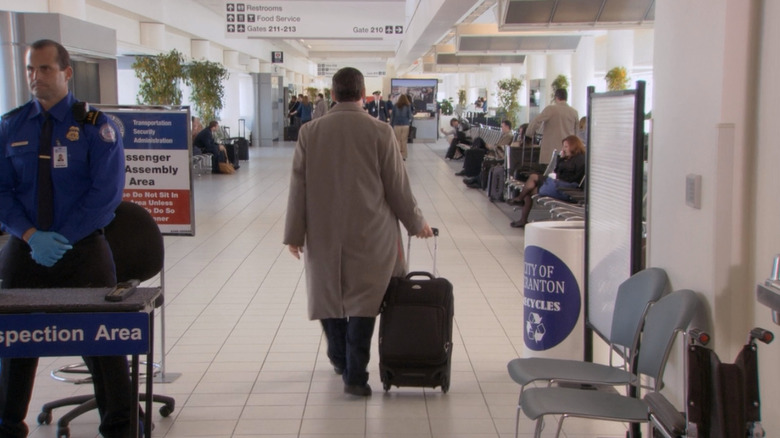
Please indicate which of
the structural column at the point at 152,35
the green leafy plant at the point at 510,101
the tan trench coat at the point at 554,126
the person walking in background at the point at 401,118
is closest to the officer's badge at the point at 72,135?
the tan trench coat at the point at 554,126

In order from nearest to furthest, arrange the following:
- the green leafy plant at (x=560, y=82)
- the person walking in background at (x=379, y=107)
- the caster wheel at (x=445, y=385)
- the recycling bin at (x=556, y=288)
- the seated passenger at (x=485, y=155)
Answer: the caster wheel at (x=445, y=385), the recycling bin at (x=556, y=288), the seated passenger at (x=485, y=155), the person walking in background at (x=379, y=107), the green leafy plant at (x=560, y=82)

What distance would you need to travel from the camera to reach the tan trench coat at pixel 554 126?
1172 cm

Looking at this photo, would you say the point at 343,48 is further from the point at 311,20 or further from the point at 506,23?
the point at 506,23

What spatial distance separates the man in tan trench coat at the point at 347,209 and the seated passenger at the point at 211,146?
42.6ft

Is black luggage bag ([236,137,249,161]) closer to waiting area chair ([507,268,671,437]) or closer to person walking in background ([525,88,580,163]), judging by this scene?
person walking in background ([525,88,580,163])

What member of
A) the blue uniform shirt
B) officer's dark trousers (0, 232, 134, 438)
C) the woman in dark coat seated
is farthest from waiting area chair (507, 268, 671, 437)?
the woman in dark coat seated

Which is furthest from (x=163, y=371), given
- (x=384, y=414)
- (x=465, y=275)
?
(x=465, y=275)

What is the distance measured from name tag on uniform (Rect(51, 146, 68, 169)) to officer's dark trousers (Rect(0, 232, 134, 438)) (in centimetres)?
30

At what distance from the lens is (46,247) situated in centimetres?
321

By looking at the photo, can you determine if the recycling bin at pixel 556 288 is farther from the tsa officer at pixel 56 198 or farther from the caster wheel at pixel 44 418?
the caster wheel at pixel 44 418

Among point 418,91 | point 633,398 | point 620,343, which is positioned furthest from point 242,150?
point 633,398

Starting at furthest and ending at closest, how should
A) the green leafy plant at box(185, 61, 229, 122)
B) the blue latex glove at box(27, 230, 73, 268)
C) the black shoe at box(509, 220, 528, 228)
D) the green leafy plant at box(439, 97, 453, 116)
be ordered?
the green leafy plant at box(439, 97, 453, 116), the green leafy plant at box(185, 61, 229, 122), the black shoe at box(509, 220, 528, 228), the blue latex glove at box(27, 230, 73, 268)

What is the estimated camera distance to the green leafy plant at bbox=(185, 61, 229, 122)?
17.8 m

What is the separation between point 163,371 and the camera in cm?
452
